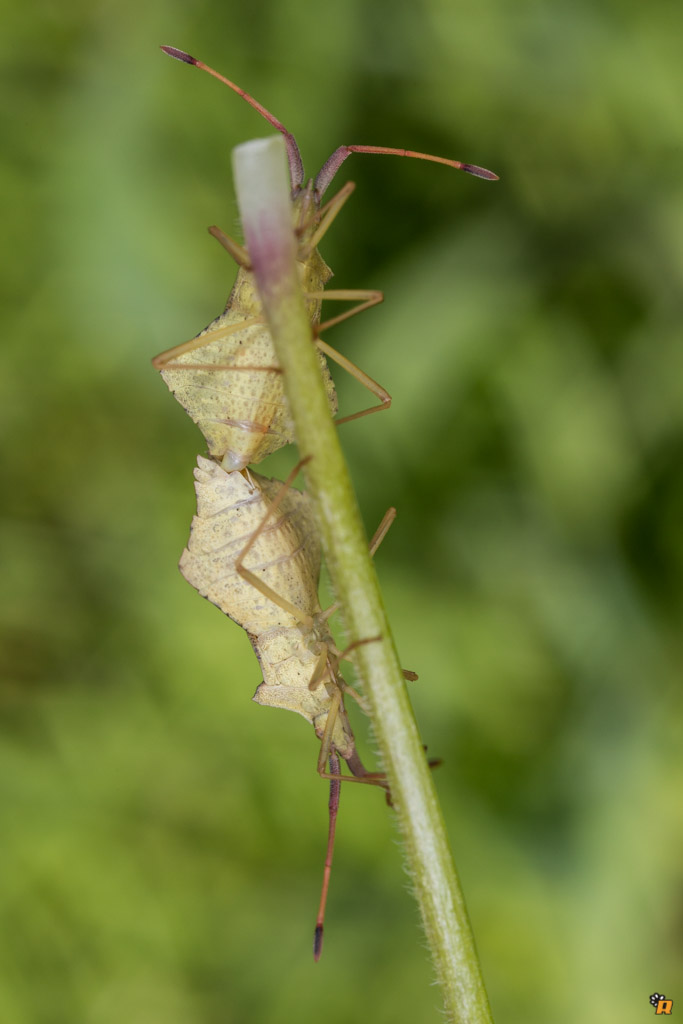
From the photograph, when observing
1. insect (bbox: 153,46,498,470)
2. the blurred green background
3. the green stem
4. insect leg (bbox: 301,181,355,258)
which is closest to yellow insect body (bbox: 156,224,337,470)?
insect (bbox: 153,46,498,470)

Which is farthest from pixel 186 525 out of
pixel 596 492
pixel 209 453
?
pixel 596 492

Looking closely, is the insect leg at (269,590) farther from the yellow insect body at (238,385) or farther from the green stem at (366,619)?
the green stem at (366,619)

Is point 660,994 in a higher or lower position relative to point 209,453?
lower

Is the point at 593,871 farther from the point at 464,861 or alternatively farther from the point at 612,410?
the point at 612,410

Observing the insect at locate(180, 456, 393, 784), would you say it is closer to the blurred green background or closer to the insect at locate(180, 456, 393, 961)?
the insect at locate(180, 456, 393, 961)

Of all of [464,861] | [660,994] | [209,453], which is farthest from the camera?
[464,861]

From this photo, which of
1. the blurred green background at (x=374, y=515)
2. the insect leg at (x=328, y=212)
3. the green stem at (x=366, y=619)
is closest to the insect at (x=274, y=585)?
the insect leg at (x=328, y=212)
